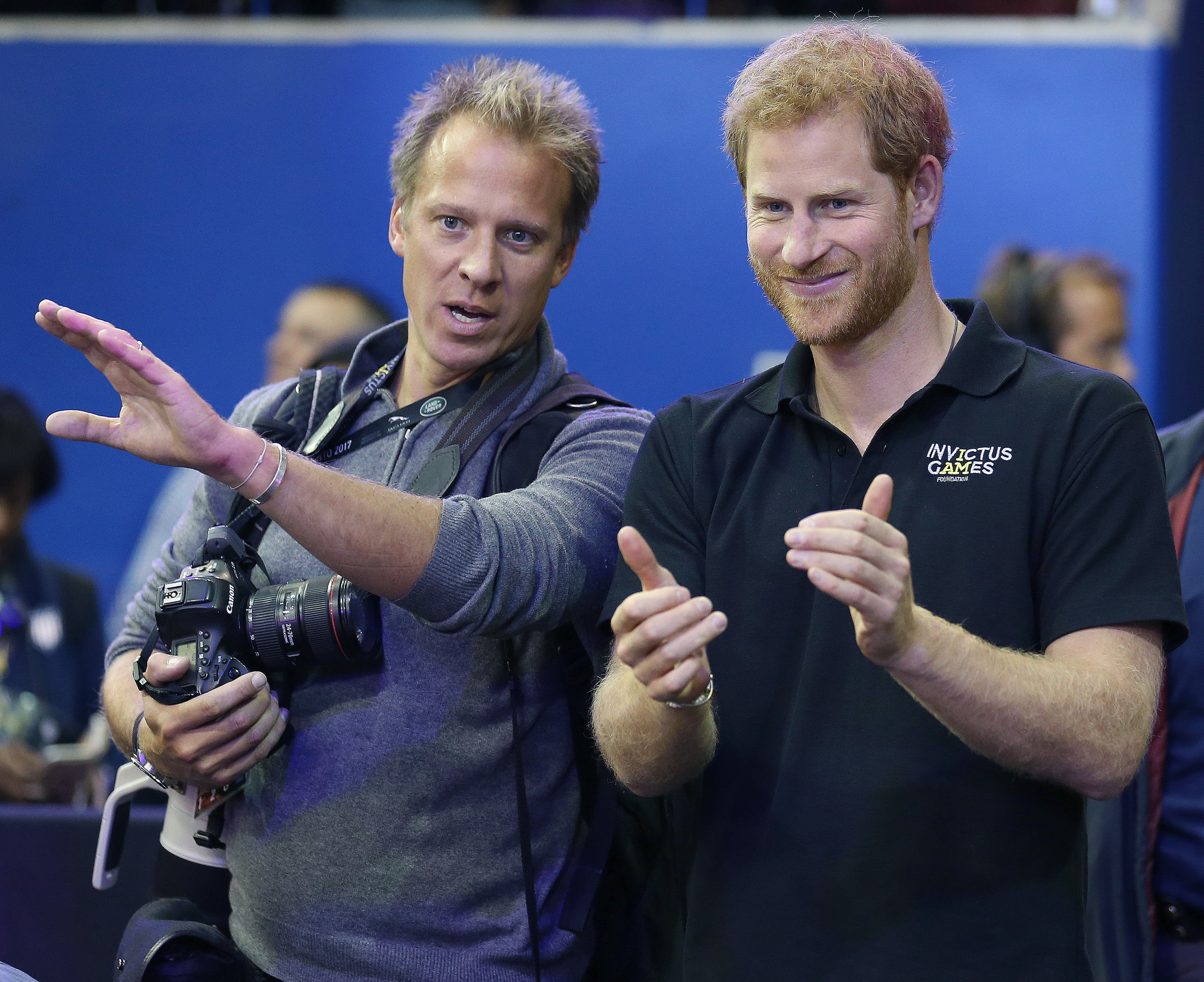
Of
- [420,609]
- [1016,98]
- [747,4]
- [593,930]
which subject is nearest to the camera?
[420,609]

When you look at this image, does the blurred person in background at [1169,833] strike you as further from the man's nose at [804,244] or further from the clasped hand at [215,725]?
the clasped hand at [215,725]

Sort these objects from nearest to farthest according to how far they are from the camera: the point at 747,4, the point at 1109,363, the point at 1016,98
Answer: the point at 1109,363 < the point at 1016,98 < the point at 747,4

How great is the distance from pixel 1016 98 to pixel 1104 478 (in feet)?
9.18

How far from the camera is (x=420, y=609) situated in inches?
49.6

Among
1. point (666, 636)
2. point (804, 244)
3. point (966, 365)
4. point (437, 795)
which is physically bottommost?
point (437, 795)

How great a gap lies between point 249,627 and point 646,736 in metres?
0.49

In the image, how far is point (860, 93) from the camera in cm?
125

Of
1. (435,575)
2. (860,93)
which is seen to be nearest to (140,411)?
(435,575)

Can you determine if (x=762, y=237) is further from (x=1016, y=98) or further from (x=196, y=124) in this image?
(x=196, y=124)

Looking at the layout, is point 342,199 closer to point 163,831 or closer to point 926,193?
point 163,831

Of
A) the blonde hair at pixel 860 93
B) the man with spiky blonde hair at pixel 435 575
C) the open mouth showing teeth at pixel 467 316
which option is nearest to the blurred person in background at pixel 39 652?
the man with spiky blonde hair at pixel 435 575

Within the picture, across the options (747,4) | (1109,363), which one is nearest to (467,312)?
(1109,363)

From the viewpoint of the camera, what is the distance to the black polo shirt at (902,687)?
1.15 m

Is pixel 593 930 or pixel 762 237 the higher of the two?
pixel 762 237
